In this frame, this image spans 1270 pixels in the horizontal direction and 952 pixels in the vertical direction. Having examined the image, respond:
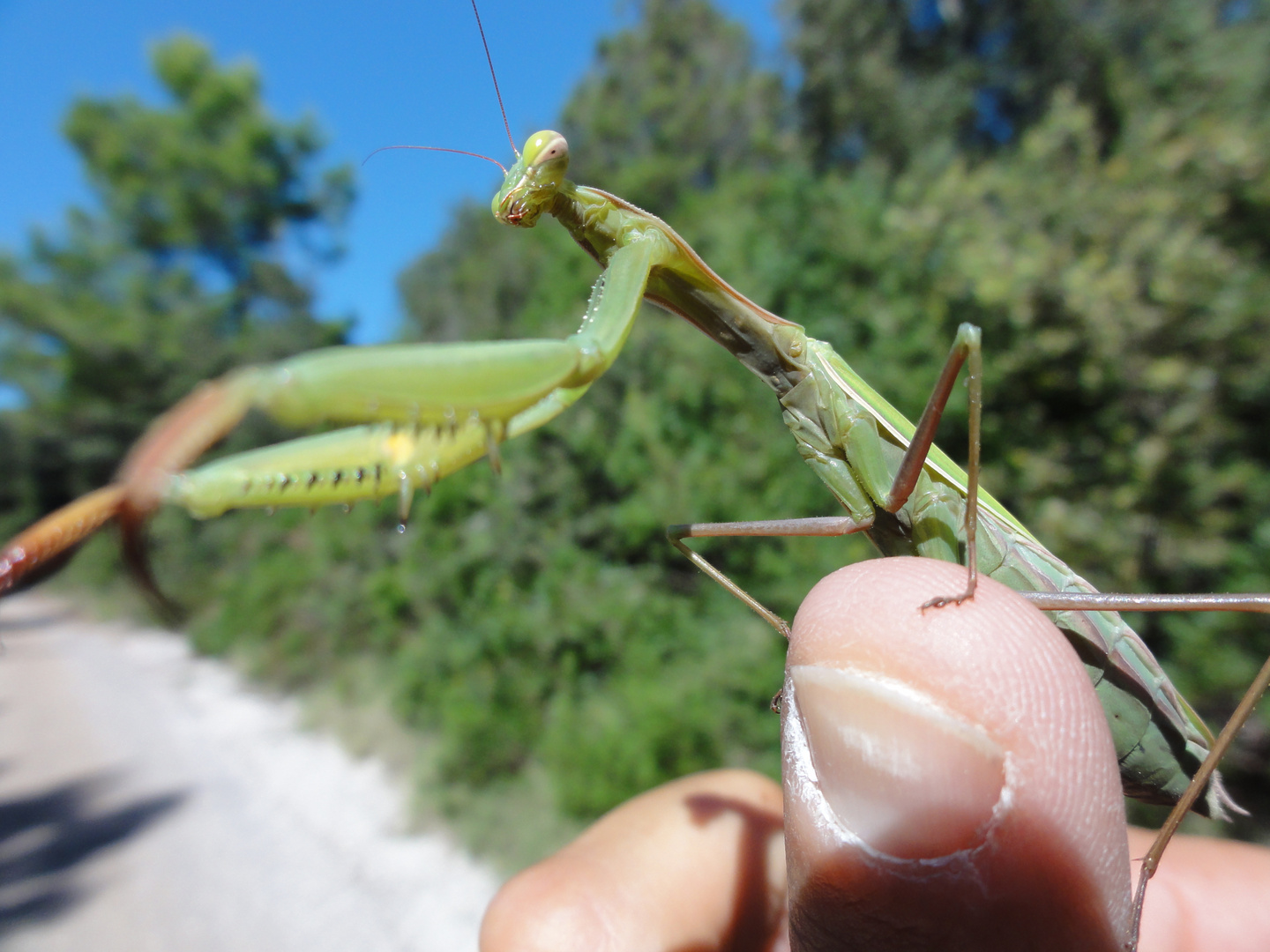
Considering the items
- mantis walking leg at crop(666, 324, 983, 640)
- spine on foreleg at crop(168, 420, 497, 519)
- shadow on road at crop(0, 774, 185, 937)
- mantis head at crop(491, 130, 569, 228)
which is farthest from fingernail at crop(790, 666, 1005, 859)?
shadow on road at crop(0, 774, 185, 937)

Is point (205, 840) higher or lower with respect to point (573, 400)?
lower

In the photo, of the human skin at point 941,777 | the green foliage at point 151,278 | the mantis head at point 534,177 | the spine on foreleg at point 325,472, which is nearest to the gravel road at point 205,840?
the human skin at point 941,777

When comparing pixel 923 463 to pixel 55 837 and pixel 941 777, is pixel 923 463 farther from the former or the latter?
pixel 55 837

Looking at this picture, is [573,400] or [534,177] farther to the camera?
[534,177]

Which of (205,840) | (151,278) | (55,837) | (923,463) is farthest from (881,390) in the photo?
(151,278)

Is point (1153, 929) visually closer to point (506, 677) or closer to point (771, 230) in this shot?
point (506, 677)

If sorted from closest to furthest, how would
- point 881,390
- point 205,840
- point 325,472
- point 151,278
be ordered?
point 325,472, point 881,390, point 205,840, point 151,278

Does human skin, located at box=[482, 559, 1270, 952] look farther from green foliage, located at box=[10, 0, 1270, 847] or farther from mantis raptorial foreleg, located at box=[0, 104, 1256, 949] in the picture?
green foliage, located at box=[10, 0, 1270, 847]
